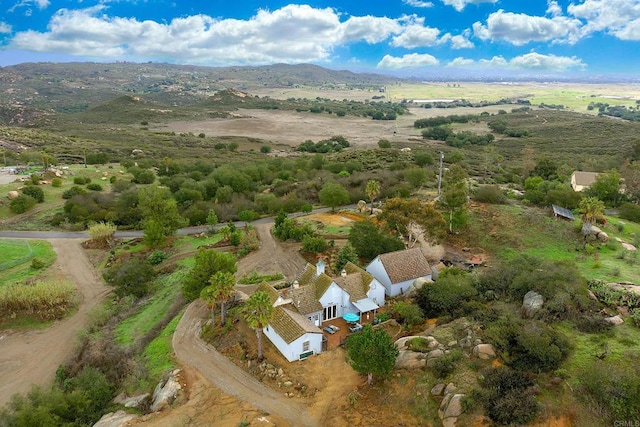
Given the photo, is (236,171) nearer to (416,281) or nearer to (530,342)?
(416,281)

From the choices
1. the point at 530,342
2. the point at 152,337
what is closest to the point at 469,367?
the point at 530,342

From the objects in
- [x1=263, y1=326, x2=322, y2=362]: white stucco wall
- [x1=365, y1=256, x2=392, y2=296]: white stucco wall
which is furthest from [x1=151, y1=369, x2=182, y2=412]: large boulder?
[x1=365, y1=256, x2=392, y2=296]: white stucco wall

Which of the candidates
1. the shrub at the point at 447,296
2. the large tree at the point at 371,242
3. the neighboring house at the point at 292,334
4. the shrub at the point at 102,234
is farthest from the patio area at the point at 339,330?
the shrub at the point at 102,234

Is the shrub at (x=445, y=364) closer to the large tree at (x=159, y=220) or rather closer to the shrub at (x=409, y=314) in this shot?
the shrub at (x=409, y=314)

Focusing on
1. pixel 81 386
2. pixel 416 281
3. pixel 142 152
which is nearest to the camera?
pixel 81 386

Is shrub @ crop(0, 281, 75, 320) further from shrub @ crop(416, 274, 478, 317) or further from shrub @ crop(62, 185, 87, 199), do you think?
shrub @ crop(416, 274, 478, 317)
